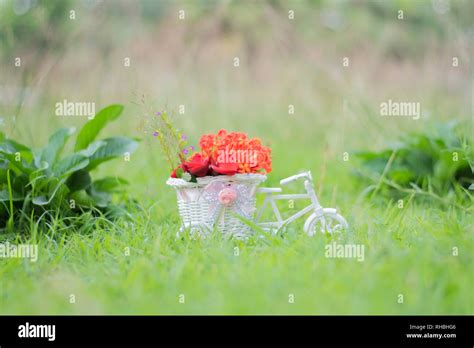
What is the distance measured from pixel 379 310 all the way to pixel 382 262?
0.30 m

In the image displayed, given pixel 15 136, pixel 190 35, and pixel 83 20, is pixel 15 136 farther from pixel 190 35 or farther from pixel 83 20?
pixel 190 35

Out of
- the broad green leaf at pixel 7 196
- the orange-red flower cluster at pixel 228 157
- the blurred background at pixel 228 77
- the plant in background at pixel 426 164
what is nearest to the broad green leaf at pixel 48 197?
the broad green leaf at pixel 7 196

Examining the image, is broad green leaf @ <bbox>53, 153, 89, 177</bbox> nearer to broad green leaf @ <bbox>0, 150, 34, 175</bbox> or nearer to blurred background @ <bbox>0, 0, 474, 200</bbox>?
broad green leaf @ <bbox>0, 150, 34, 175</bbox>

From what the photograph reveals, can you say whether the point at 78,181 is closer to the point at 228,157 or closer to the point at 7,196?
the point at 7,196

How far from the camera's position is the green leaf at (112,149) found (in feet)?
10.2

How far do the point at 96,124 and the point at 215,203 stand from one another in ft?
2.99

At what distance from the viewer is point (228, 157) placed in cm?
270

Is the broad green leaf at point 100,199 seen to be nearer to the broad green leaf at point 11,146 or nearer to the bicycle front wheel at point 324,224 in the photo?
the broad green leaf at point 11,146
